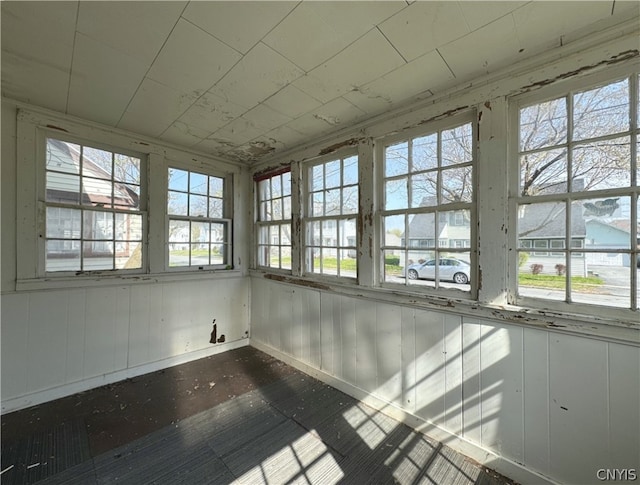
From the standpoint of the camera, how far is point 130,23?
1.28 m

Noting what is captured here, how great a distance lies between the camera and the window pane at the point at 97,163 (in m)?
2.45

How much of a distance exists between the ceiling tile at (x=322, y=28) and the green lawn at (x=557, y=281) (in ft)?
5.30

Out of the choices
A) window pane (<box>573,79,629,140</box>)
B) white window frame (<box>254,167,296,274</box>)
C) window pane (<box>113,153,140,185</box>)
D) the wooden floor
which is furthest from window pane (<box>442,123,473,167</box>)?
window pane (<box>113,153,140,185</box>)

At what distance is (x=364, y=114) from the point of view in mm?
2170

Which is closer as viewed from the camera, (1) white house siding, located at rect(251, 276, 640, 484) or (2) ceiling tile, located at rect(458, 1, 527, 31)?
(2) ceiling tile, located at rect(458, 1, 527, 31)

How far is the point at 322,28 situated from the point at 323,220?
1.66 m

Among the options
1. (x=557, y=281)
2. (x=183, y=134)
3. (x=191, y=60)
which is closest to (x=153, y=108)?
(x=183, y=134)

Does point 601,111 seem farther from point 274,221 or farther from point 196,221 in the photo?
point 196,221

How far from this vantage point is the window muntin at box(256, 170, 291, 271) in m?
3.16

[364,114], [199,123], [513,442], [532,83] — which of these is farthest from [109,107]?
[513,442]

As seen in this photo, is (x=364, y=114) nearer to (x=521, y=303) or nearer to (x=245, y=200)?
(x=521, y=303)

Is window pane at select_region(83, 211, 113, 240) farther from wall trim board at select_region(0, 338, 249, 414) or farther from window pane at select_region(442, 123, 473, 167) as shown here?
window pane at select_region(442, 123, 473, 167)

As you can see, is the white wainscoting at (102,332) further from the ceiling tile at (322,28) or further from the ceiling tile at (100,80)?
the ceiling tile at (322,28)

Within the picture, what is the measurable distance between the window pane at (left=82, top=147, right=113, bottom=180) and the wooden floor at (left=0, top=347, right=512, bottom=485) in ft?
6.63
